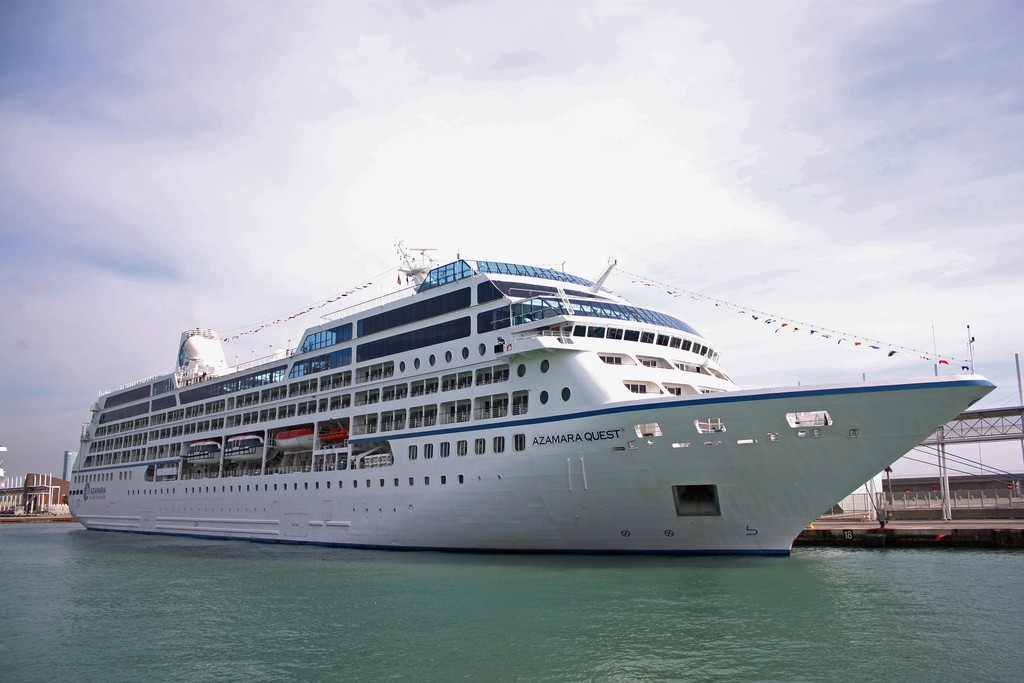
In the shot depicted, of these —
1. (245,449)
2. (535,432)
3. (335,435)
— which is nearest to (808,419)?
(535,432)

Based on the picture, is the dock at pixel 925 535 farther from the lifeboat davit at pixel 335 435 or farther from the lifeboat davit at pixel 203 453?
the lifeboat davit at pixel 203 453

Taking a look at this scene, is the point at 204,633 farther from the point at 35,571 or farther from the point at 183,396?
the point at 183,396

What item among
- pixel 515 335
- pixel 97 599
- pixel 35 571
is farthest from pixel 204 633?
pixel 35 571

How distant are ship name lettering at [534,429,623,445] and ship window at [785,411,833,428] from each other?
5.23 m

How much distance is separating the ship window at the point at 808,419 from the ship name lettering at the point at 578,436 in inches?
206

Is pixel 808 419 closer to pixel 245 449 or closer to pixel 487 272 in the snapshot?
pixel 487 272

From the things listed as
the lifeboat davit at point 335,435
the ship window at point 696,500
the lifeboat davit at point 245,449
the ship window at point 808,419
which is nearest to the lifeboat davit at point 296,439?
the lifeboat davit at point 335,435

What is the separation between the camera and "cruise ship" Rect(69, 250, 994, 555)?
22.0 m

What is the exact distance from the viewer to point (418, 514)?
29.3 meters

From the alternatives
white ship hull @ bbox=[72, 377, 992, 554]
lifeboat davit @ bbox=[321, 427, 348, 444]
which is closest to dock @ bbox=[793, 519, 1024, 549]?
white ship hull @ bbox=[72, 377, 992, 554]

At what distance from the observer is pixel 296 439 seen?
37.7 m

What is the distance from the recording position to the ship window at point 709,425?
2250cm

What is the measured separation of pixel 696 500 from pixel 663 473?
1.48 m

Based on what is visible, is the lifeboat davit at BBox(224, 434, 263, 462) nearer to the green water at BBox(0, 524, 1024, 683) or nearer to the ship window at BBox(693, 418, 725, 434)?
the green water at BBox(0, 524, 1024, 683)
